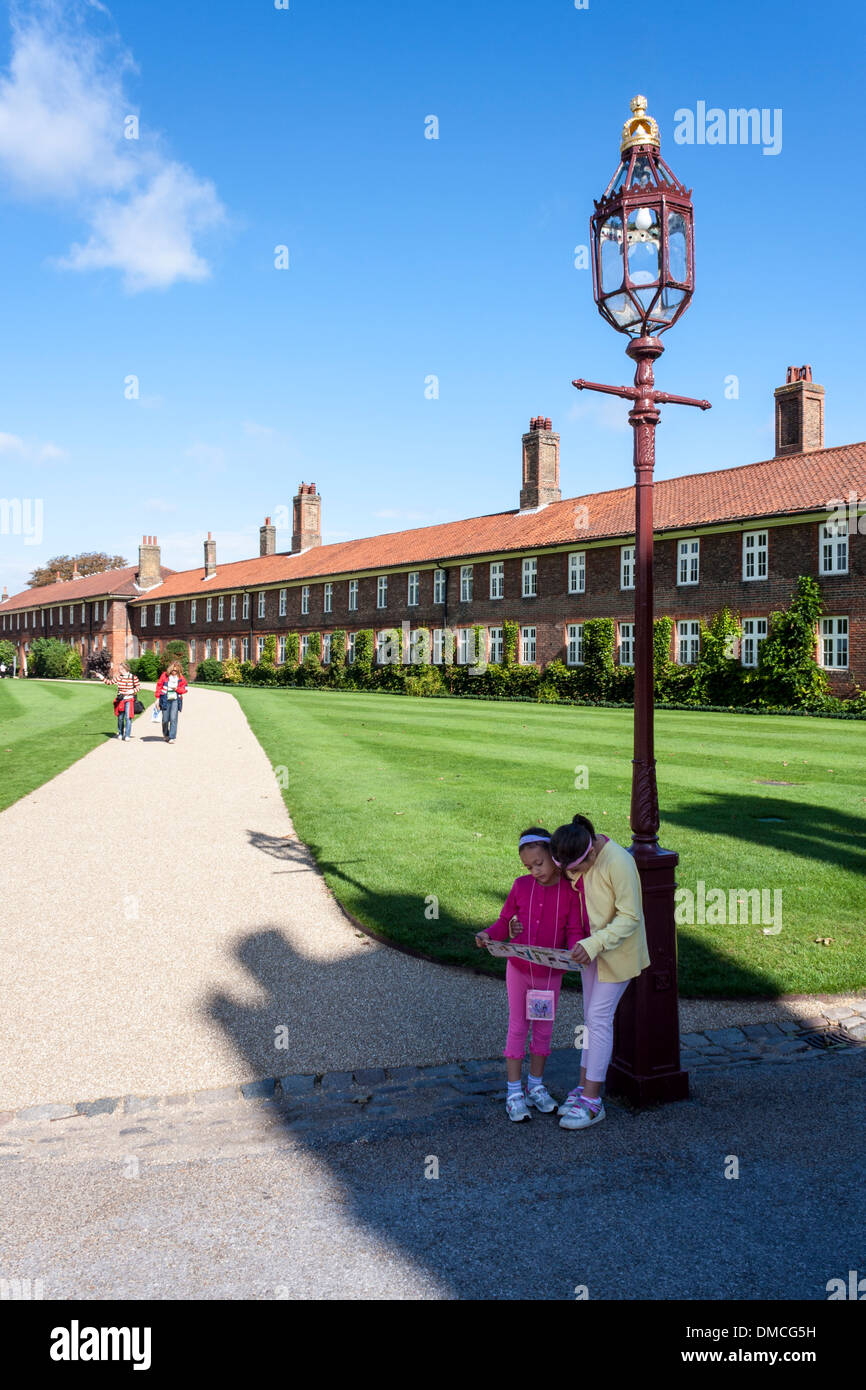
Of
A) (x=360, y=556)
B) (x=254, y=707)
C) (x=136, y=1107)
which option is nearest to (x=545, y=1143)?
(x=136, y=1107)

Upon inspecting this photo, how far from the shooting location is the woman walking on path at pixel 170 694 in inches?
738

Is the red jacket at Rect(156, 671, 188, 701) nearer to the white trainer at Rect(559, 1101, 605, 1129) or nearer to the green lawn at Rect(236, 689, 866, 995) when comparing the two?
the green lawn at Rect(236, 689, 866, 995)

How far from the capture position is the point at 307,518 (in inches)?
2566

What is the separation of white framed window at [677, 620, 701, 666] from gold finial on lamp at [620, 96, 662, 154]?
98.9 feet

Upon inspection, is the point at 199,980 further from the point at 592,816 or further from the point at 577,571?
the point at 577,571

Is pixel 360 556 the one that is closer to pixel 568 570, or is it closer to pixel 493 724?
pixel 568 570

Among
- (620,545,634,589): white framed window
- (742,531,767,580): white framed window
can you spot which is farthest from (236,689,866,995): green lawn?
(620,545,634,589): white framed window

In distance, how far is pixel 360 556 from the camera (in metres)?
55.1

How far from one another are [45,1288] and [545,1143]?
2.01 meters

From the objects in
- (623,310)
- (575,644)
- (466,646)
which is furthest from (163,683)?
(466,646)

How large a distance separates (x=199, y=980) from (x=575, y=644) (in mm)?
34171

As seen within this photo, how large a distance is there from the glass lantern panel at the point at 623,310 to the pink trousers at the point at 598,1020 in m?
3.19

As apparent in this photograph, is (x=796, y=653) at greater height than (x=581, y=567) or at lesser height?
lesser

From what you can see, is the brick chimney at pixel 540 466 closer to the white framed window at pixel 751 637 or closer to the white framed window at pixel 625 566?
the white framed window at pixel 625 566
